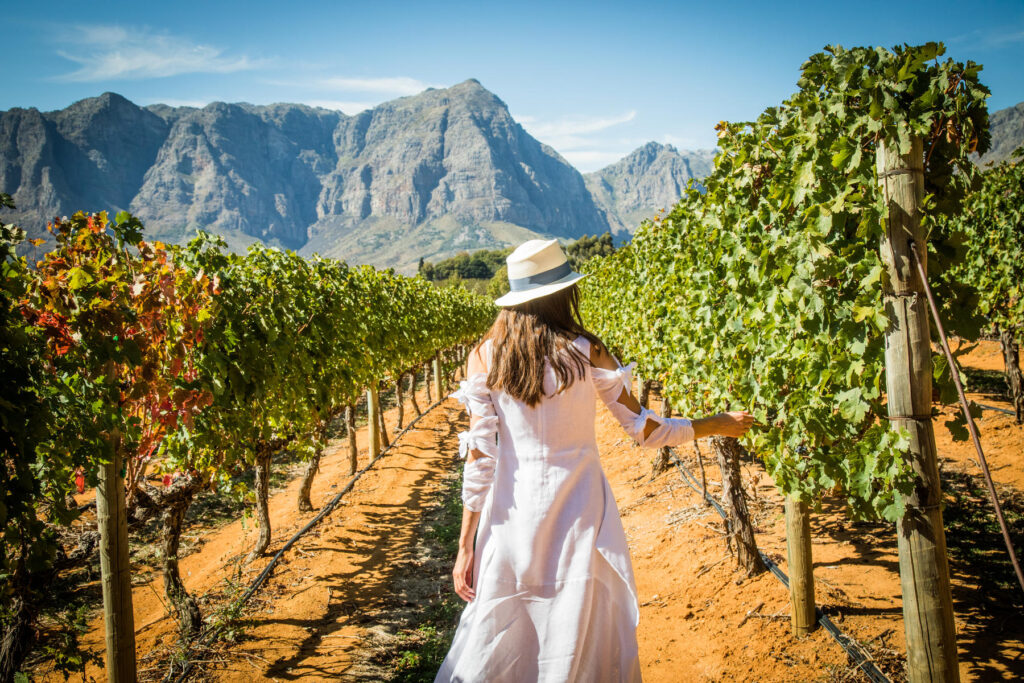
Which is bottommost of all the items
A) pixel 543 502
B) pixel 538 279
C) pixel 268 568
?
pixel 268 568

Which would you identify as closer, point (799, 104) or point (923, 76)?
point (923, 76)

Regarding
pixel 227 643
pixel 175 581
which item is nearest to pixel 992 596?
pixel 227 643

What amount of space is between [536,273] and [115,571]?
3.02m

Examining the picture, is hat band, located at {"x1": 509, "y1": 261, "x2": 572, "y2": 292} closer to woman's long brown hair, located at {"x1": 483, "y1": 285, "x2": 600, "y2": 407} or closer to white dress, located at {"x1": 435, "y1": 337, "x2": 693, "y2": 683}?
woman's long brown hair, located at {"x1": 483, "y1": 285, "x2": 600, "y2": 407}

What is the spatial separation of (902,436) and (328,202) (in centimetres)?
21410

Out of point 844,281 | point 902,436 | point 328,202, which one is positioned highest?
point 328,202

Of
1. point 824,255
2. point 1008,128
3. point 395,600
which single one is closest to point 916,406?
point 824,255

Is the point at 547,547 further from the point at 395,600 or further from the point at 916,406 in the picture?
the point at 395,600

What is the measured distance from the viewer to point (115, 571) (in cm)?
321

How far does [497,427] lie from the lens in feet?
7.12

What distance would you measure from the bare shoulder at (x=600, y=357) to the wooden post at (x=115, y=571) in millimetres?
2740

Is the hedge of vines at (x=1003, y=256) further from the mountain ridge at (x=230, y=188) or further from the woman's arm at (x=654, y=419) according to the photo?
the mountain ridge at (x=230, y=188)

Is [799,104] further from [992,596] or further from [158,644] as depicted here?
[158,644]

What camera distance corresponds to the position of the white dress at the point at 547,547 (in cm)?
196
